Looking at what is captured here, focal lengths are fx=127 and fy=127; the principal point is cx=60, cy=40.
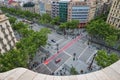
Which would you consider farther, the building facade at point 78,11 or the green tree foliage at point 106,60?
the building facade at point 78,11

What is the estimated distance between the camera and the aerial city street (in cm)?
3372

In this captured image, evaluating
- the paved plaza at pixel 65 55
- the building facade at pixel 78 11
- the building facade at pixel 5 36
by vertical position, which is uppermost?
the building facade at pixel 78 11

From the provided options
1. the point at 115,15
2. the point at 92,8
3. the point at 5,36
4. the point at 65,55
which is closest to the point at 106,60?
the point at 65,55

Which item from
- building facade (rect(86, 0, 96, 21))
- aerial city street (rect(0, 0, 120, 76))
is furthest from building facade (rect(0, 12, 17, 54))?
building facade (rect(86, 0, 96, 21))

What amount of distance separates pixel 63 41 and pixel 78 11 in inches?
946

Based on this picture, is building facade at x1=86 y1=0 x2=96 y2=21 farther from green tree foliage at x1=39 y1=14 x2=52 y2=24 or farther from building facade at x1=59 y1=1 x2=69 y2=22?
green tree foliage at x1=39 y1=14 x2=52 y2=24

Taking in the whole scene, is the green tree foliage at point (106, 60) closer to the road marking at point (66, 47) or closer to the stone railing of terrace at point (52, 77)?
the road marking at point (66, 47)

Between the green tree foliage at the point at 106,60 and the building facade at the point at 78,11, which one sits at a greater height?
the building facade at the point at 78,11

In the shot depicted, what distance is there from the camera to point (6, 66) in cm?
2806

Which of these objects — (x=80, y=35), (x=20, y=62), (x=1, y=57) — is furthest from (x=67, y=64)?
(x=80, y=35)

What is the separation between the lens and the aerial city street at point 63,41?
33.7 m

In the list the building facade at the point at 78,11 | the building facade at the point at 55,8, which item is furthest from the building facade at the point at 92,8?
the building facade at the point at 55,8

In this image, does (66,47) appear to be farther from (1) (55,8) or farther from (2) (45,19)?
(1) (55,8)

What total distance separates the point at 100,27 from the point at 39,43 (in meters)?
27.8
